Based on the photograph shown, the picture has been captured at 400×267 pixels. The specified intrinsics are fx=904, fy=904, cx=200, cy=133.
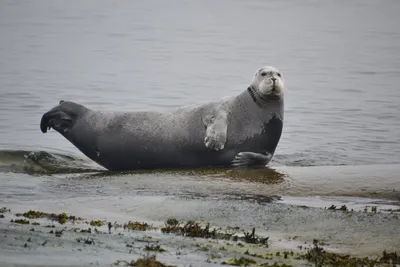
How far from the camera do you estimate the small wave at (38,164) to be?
9.66m

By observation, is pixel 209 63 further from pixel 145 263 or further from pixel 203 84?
pixel 145 263

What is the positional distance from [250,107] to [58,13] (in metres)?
28.9

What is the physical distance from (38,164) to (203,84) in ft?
37.4

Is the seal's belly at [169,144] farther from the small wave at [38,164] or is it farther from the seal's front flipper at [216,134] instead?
the small wave at [38,164]

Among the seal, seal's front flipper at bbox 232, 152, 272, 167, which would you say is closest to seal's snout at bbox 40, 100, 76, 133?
the seal

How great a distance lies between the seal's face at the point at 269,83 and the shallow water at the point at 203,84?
2.77 ft

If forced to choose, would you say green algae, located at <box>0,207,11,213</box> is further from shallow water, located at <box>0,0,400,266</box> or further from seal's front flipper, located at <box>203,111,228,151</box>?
seal's front flipper, located at <box>203,111,228,151</box>

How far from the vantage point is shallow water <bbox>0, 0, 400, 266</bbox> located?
331 inches

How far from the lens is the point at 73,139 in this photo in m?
9.97

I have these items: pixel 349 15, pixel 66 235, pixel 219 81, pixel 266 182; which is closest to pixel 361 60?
pixel 219 81

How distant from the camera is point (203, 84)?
2116 cm

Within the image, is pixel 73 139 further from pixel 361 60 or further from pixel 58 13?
pixel 58 13

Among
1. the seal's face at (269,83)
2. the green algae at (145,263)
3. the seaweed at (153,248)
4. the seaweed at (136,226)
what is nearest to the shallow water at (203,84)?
the seaweed at (136,226)

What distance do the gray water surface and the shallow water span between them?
52 millimetres
